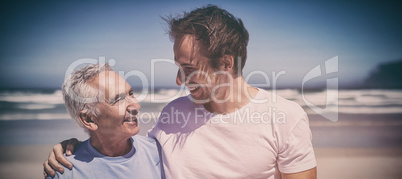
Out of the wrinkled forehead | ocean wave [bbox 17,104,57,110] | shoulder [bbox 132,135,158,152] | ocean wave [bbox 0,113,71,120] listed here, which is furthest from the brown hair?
ocean wave [bbox 17,104,57,110]

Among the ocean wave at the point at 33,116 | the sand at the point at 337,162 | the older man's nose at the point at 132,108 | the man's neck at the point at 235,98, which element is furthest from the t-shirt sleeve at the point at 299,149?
the ocean wave at the point at 33,116

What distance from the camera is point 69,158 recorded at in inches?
55.6

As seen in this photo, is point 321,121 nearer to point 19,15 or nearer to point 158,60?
point 158,60

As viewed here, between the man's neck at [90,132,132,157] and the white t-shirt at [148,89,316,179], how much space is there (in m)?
0.20

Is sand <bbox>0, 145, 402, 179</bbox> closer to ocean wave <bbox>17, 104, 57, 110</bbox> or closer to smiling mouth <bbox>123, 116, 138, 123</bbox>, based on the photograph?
ocean wave <bbox>17, 104, 57, 110</bbox>

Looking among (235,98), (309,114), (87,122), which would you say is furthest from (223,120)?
(309,114)

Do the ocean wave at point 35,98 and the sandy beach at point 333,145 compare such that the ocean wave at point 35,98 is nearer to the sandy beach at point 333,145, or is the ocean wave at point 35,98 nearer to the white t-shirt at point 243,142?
the sandy beach at point 333,145

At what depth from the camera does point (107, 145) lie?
1492 mm

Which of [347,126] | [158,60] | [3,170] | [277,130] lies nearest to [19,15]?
[3,170]

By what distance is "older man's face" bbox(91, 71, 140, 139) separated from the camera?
147 centimetres

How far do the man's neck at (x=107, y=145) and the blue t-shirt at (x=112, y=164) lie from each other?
0.09ft

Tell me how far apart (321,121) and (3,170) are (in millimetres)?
3654

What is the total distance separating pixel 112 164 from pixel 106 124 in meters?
0.18

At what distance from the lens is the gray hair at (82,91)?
1.42m
